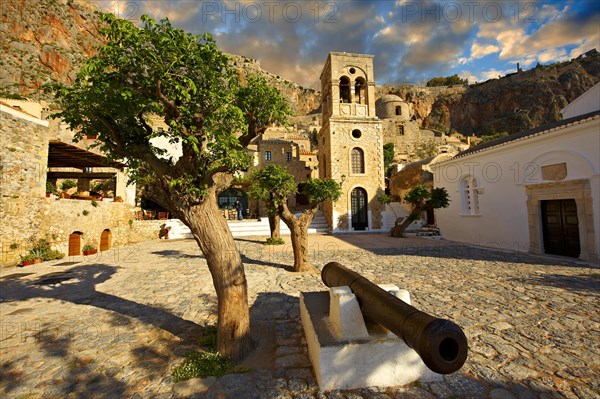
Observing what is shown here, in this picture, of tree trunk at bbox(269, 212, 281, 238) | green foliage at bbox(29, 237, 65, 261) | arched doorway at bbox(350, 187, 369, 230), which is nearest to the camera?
green foliage at bbox(29, 237, 65, 261)

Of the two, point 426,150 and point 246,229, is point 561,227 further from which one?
point 426,150

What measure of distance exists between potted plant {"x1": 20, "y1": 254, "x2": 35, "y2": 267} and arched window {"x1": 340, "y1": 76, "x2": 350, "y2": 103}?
23594mm

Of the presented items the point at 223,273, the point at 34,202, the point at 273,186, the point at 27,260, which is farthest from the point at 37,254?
the point at 223,273

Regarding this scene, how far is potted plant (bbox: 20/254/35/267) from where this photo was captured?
10.6 meters

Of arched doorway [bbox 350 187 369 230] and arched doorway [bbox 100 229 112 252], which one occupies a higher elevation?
arched doorway [bbox 350 187 369 230]

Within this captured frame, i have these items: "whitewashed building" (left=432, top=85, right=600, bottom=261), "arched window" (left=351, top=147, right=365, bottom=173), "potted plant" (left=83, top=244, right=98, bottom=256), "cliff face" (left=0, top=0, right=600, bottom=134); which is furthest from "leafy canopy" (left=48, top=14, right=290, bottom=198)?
"cliff face" (left=0, top=0, right=600, bottom=134)

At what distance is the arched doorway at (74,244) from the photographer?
42.6 ft

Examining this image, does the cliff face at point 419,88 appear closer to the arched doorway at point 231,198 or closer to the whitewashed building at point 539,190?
the arched doorway at point 231,198

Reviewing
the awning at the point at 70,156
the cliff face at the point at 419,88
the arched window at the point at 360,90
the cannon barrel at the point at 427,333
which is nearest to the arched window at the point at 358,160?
the arched window at the point at 360,90

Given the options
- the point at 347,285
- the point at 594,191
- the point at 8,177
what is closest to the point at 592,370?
the point at 347,285

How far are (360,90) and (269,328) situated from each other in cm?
2397

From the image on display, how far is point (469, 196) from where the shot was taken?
14.8 meters

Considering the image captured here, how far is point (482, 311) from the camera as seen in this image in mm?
5109

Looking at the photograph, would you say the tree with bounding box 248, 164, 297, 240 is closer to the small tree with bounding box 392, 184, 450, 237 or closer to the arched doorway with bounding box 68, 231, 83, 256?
the small tree with bounding box 392, 184, 450, 237
